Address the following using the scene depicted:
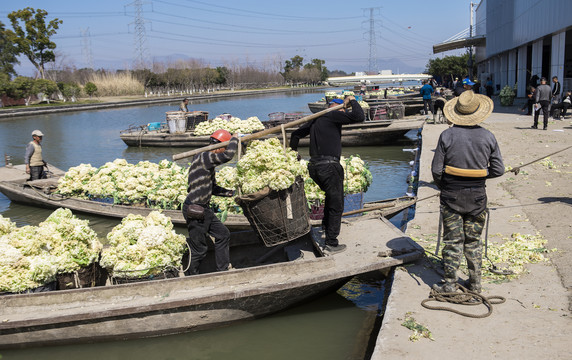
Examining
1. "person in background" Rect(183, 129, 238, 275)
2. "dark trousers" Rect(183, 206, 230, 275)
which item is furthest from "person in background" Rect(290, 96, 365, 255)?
"dark trousers" Rect(183, 206, 230, 275)

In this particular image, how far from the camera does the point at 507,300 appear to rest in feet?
16.1

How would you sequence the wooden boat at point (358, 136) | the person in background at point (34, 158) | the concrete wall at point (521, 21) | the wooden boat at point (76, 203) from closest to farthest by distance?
the wooden boat at point (76, 203) < the person in background at point (34, 158) < the concrete wall at point (521, 21) < the wooden boat at point (358, 136)

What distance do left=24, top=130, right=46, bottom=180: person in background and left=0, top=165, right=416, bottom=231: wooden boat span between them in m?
0.39

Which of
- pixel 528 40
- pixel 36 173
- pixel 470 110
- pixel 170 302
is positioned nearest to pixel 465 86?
pixel 470 110

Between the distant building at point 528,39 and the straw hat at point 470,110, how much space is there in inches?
719

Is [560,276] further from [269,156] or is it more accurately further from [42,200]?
[42,200]

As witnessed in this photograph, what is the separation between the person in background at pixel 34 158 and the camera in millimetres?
13375

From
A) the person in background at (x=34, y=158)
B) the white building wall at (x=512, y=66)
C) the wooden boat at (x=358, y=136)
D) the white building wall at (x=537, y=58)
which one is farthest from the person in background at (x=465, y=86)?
the white building wall at (x=512, y=66)

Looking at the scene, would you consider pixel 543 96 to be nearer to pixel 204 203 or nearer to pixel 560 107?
pixel 560 107

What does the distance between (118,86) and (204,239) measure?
9397 cm

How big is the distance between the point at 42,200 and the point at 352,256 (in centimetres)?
1012

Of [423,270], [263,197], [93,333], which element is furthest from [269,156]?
[93,333]

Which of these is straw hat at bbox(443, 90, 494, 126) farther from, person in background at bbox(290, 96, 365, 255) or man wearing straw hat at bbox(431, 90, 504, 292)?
person in background at bbox(290, 96, 365, 255)

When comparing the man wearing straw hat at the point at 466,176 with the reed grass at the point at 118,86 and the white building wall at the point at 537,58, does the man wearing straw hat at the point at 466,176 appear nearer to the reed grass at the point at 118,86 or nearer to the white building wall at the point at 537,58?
the white building wall at the point at 537,58
